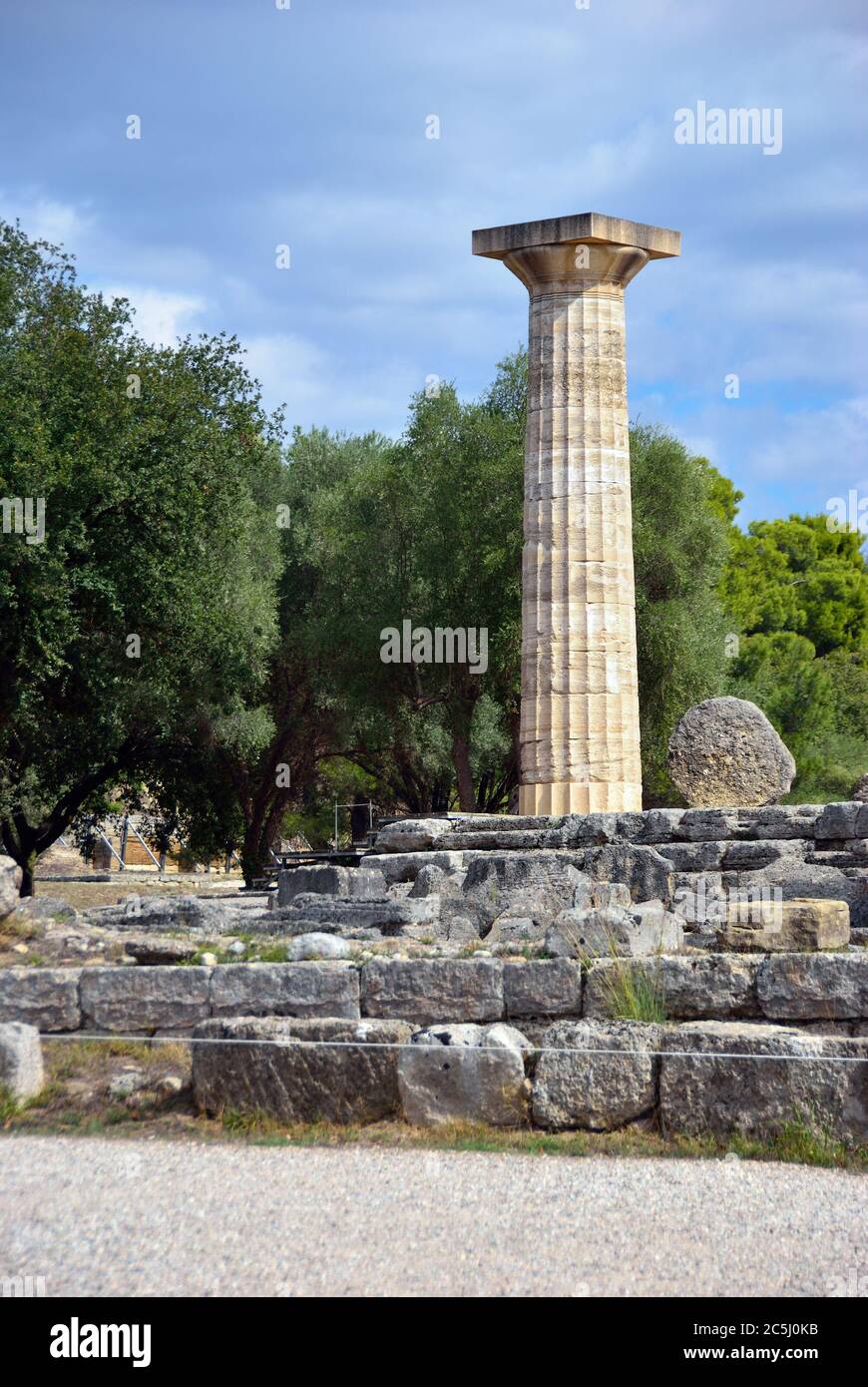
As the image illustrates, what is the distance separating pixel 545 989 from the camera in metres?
7.44

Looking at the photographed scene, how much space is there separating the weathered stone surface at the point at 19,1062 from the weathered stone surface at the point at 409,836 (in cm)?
801

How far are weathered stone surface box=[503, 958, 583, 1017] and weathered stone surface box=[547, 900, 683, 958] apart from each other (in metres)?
0.26

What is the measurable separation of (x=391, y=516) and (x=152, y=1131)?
72.7 feet

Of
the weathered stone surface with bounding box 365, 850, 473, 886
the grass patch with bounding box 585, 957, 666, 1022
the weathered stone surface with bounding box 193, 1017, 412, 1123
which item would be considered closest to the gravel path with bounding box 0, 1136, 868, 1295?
the weathered stone surface with bounding box 193, 1017, 412, 1123

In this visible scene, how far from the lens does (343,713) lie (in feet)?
94.4

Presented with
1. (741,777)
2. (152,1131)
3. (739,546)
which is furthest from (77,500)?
(739,546)

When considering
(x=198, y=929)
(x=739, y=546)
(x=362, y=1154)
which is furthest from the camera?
(x=739, y=546)

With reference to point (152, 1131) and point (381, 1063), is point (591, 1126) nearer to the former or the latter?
point (381, 1063)

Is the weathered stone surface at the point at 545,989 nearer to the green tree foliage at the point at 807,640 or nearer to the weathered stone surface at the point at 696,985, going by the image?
the weathered stone surface at the point at 696,985

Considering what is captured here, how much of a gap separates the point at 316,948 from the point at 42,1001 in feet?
4.78

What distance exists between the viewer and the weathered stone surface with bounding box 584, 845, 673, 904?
12.5 meters

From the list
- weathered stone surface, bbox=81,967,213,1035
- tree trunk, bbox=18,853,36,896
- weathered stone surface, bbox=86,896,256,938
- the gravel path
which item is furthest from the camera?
tree trunk, bbox=18,853,36,896

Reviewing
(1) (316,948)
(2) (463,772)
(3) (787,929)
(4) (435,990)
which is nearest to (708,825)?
(3) (787,929)

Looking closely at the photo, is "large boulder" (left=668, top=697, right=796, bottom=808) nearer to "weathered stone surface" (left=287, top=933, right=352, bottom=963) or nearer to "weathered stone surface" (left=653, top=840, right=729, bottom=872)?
"weathered stone surface" (left=653, top=840, right=729, bottom=872)
